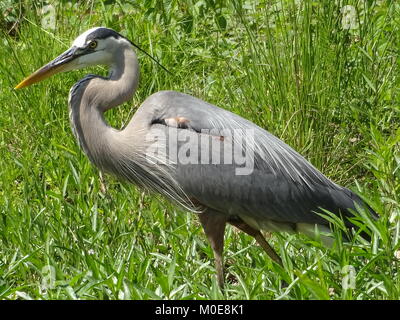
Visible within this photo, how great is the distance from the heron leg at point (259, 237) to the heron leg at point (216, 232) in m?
0.11

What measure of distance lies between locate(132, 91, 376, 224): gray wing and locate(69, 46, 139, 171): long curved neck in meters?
0.18

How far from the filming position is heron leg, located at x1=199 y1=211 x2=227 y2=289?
14.5 ft

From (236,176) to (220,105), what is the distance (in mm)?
1302

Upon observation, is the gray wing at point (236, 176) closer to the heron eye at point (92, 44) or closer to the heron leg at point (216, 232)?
the heron leg at point (216, 232)

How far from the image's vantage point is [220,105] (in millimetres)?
5906

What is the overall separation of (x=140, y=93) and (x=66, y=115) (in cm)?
53

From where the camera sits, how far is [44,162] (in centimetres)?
557

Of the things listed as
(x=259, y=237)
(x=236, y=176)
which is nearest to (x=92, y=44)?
(x=236, y=176)

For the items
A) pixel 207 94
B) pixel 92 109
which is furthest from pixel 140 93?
pixel 92 109

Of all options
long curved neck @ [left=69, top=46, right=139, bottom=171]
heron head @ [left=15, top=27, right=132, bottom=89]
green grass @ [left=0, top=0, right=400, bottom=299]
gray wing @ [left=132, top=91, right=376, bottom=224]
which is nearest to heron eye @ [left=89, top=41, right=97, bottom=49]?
heron head @ [left=15, top=27, right=132, bottom=89]

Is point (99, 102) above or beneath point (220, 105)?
beneath

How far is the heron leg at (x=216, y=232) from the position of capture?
4.42 m

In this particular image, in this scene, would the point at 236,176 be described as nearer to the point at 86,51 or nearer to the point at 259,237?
the point at 259,237
